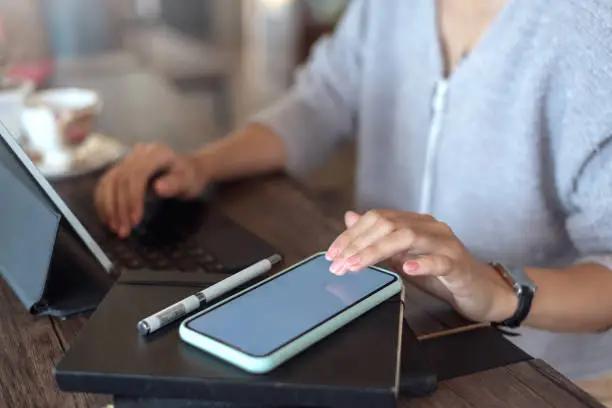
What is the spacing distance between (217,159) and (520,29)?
38cm

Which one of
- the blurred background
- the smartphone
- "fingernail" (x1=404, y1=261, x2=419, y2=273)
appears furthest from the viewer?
the blurred background

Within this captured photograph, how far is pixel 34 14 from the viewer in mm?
2141

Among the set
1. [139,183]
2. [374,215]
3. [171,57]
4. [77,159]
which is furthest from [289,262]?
[171,57]

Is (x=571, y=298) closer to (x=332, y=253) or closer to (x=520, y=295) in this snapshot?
(x=520, y=295)

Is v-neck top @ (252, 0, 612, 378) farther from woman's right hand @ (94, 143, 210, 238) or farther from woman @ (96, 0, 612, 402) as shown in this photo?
woman's right hand @ (94, 143, 210, 238)

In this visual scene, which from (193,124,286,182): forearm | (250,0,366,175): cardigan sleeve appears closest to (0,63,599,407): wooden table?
(193,124,286,182): forearm

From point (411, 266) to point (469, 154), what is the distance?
1.19 feet

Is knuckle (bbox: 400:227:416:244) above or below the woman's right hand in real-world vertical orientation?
above

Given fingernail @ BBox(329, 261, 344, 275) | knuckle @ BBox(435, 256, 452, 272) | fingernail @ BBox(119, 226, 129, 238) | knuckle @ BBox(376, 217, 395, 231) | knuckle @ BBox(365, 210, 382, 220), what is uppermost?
knuckle @ BBox(365, 210, 382, 220)

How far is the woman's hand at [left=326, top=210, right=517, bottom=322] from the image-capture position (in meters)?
0.54

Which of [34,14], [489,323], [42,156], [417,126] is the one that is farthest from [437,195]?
[34,14]

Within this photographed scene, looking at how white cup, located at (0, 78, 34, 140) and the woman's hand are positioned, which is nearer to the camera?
the woman's hand

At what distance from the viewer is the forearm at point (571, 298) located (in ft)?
2.21

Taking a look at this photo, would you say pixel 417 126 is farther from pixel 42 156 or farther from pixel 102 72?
pixel 102 72
